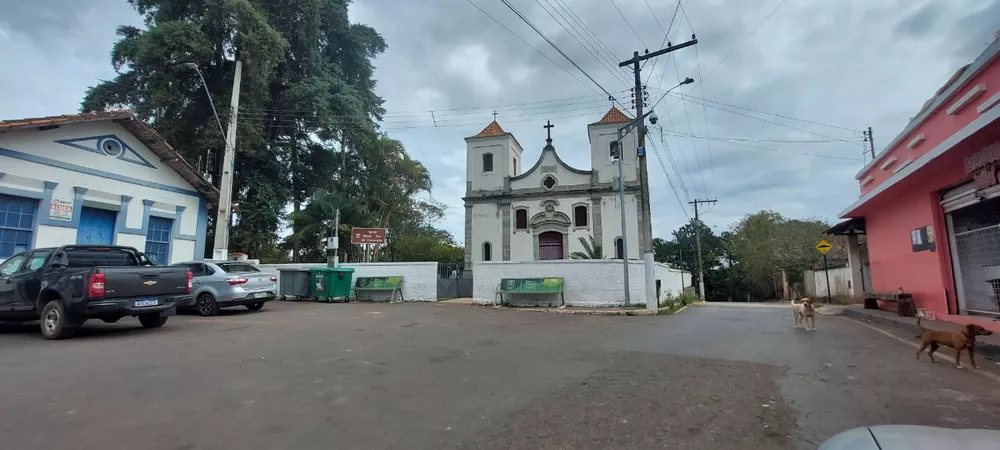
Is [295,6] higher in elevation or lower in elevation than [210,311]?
higher

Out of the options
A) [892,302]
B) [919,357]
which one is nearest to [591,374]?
[919,357]

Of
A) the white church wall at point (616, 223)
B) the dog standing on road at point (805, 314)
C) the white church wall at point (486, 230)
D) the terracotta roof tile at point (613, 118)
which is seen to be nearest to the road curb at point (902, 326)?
the dog standing on road at point (805, 314)

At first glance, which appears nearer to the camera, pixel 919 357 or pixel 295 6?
pixel 919 357

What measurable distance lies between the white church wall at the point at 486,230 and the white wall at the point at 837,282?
63.2ft

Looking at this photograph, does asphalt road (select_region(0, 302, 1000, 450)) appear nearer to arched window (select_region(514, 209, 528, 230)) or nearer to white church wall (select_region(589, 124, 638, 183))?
white church wall (select_region(589, 124, 638, 183))

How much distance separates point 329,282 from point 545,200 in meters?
17.6

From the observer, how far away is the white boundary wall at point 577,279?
16922mm

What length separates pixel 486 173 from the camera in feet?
113

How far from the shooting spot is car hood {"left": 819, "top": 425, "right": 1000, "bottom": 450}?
5.31 feet

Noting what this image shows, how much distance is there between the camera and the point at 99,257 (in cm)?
956

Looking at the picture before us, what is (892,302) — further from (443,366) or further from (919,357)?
(443,366)

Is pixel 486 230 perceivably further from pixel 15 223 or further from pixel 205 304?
pixel 15 223

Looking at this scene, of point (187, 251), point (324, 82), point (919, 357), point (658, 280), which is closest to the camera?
point (919, 357)

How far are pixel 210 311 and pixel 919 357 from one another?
14963 millimetres
